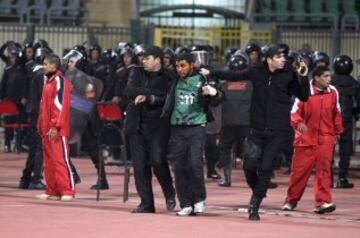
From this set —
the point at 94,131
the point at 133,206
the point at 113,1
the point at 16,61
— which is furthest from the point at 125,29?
the point at 133,206

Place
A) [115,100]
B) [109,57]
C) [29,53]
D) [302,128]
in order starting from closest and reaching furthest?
[302,128], [115,100], [29,53], [109,57]

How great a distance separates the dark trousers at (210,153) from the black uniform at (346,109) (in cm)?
217

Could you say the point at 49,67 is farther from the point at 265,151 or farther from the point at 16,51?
the point at 16,51

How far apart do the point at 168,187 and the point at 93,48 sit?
12671mm

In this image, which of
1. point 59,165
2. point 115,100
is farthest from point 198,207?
point 115,100

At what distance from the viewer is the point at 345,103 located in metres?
23.6

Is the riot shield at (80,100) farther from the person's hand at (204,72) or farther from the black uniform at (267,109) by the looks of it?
the black uniform at (267,109)

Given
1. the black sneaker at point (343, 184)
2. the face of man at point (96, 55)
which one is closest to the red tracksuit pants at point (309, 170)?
the black sneaker at point (343, 184)

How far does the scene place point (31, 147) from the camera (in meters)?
21.7

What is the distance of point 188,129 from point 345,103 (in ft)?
21.1

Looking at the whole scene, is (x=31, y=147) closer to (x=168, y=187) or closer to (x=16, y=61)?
(x=168, y=187)

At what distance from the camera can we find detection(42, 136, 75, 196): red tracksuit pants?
19984mm

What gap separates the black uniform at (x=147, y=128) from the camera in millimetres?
18031

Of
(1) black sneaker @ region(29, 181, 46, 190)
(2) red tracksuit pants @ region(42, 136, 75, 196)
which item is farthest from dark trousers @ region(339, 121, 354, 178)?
(2) red tracksuit pants @ region(42, 136, 75, 196)
